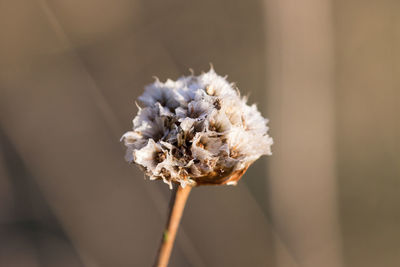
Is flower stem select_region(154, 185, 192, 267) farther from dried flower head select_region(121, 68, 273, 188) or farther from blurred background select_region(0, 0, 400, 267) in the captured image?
blurred background select_region(0, 0, 400, 267)

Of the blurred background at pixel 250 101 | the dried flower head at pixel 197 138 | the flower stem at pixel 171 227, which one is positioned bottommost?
the flower stem at pixel 171 227

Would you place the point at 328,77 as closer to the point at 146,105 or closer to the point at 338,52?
the point at 338,52

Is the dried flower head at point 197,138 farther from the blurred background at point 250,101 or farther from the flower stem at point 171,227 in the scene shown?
the blurred background at point 250,101

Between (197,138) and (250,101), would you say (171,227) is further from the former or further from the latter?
(250,101)

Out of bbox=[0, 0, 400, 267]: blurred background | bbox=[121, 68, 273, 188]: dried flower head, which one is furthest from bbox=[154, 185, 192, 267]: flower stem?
bbox=[0, 0, 400, 267]: blurred background

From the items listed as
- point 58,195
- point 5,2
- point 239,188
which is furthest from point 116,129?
point 5,2

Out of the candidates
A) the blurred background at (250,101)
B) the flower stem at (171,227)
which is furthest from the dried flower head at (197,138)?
the blurred background at (250,101)

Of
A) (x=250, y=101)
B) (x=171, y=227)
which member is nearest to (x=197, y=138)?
(x=171, y=227)
